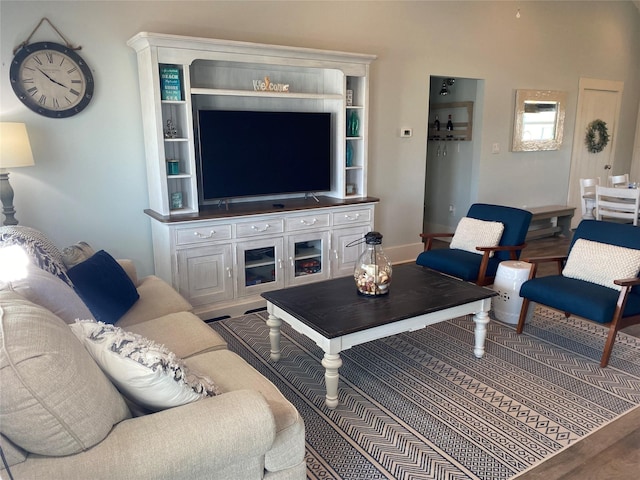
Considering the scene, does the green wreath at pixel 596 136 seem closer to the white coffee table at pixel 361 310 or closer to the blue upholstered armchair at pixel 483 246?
the blue upholstered armchair at pixel 483 246

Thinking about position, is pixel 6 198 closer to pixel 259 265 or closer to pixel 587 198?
pixel 259 265

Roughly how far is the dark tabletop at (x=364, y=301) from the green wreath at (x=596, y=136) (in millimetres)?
5198

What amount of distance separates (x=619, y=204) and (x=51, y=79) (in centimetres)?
566

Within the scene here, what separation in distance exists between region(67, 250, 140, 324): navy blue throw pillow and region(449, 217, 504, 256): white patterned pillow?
8.78 ft

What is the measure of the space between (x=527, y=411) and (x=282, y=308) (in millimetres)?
1434

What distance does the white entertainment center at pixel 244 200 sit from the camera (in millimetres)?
3586

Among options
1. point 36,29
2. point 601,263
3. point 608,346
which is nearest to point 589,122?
point 601,263

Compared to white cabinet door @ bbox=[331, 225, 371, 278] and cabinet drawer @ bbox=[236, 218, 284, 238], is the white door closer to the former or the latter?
white cabinet door @ bbox=[331, 225, 371, 278]

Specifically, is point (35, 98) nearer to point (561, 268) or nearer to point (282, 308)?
point (282, 308)

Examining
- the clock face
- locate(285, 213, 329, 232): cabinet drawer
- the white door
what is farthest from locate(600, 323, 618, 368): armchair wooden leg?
the white door

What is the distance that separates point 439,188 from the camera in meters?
6.67

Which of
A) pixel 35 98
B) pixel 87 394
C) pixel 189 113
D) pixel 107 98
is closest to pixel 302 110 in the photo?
pixel 189 113

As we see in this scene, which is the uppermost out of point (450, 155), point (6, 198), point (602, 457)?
point (450, 155)

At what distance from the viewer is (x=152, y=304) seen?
9.21 feet
